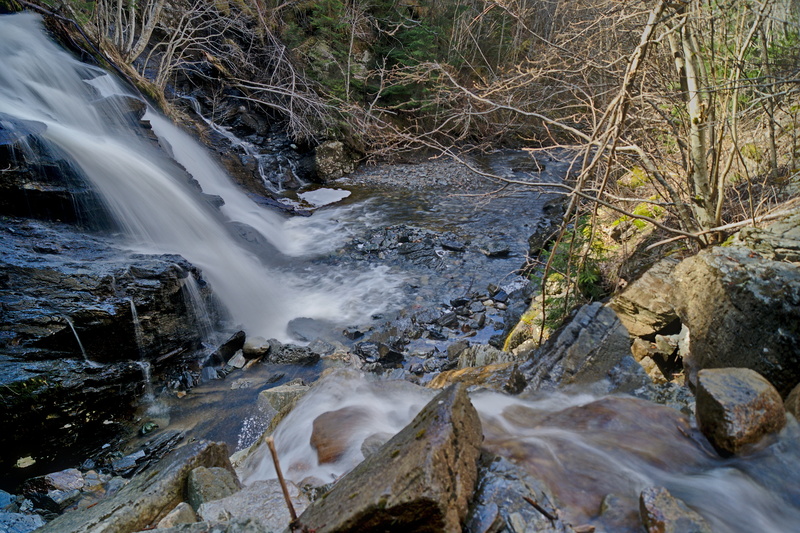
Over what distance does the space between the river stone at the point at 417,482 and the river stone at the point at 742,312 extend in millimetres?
2145

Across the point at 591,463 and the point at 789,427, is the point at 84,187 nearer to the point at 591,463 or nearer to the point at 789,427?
the point at 591,463

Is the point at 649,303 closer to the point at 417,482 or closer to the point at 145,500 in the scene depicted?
the point at 417,482

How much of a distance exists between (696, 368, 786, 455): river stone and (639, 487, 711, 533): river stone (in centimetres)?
82

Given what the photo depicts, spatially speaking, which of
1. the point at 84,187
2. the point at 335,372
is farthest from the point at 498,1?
the point at 84,187

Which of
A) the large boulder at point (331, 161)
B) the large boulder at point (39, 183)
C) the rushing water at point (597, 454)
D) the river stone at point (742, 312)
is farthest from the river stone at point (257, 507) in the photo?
the large boulder at point (331, 161)

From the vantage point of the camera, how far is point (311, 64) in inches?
595

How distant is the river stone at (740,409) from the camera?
2.53m

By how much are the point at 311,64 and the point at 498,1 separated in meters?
12.7

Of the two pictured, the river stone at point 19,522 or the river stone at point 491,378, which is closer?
the river stone at point 19,522

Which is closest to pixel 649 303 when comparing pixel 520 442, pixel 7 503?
pixel 520 442

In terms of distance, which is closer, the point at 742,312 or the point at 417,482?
the point at 417,482

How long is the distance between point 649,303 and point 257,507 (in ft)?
13.9

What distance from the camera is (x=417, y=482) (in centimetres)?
179

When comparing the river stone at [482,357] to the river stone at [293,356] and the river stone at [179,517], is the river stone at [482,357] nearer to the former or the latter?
the river stone at [293,356]
